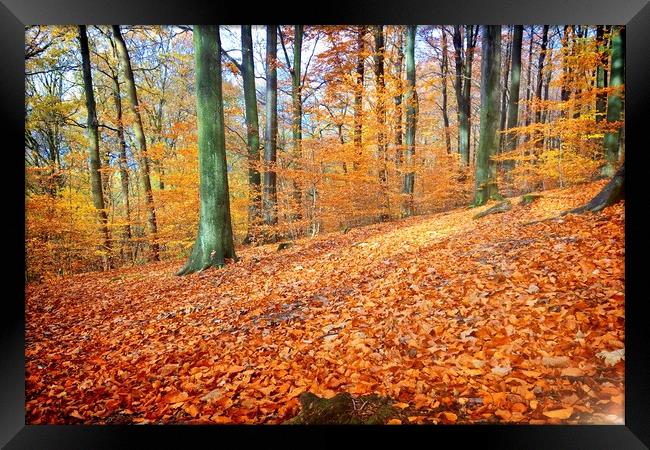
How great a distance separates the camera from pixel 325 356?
2.39 metres

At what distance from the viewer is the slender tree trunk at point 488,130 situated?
377cm

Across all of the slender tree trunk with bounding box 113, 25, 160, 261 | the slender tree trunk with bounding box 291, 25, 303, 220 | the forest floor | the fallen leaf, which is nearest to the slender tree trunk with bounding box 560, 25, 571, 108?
the forest floor

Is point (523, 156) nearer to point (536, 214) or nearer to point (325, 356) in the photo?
point (536, 214)

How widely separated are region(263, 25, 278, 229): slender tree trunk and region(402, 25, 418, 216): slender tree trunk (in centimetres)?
191

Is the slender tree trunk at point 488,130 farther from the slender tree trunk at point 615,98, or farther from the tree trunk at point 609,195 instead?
the slender tree trunk at point 615,98

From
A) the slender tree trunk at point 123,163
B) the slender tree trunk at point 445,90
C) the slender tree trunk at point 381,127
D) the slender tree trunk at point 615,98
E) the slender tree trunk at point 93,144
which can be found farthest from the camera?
the slender tree trunk at point 381,127

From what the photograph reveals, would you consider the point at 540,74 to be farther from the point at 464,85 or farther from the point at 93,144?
the point at 93,144

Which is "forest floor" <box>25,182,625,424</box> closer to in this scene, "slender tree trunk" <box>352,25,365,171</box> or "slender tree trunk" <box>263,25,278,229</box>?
"slender tree trunk" <box>263,25,278,229</box>

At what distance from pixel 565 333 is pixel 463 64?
322cm

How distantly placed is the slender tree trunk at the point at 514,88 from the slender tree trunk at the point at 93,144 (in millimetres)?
4663

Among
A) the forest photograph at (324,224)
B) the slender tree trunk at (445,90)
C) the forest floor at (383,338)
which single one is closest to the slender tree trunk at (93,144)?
the forest photograph at (324,224)

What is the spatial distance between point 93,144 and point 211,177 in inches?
51.6
